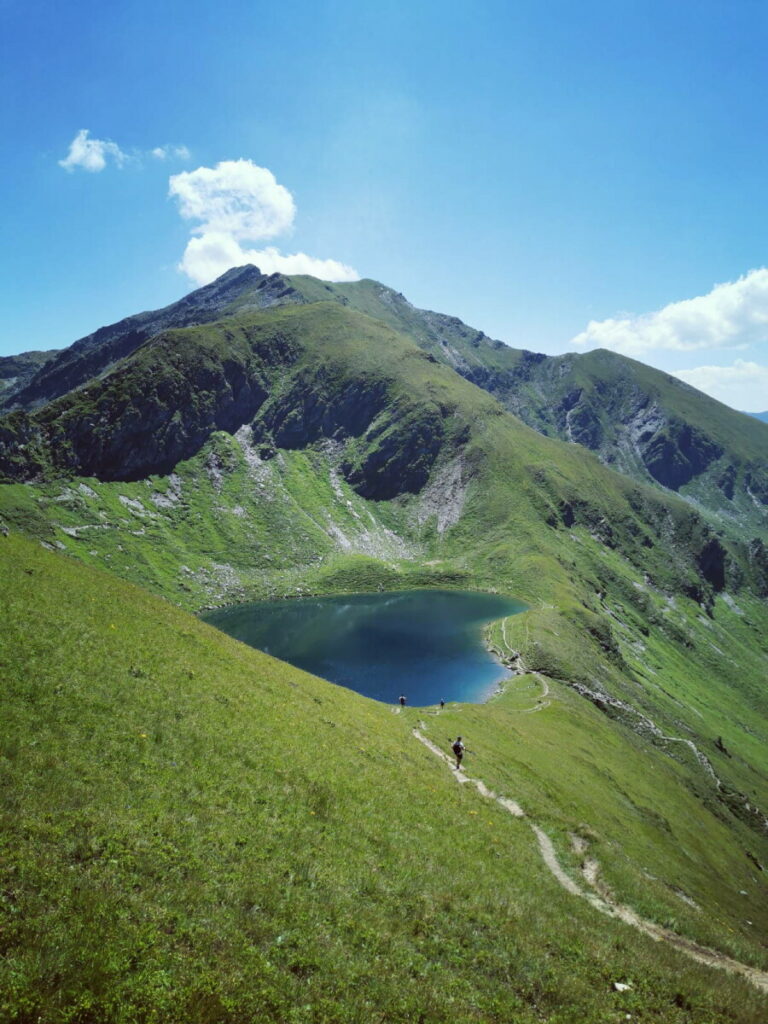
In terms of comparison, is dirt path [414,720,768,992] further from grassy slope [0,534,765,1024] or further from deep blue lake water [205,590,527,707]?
deep blue lake water [205,590,527,707]

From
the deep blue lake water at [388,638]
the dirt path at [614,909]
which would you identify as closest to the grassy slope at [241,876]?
the dirt path at [614,909]

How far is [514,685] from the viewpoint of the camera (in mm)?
95625

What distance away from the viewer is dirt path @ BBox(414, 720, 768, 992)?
21.4 meters

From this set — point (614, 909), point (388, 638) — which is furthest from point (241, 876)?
point (388, 638)

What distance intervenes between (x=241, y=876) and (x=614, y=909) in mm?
20501

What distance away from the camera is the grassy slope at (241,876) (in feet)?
36.6

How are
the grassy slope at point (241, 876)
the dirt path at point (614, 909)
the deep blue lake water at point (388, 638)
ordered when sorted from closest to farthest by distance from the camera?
the grassy slope at point (241, 876) < the dirt path at point (614, 909) < the deep blue lake water at point (388, 638)

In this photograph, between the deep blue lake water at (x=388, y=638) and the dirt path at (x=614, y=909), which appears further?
the deep blue lake water at (x=388, y=638)

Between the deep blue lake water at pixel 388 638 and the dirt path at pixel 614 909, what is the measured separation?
196 ft

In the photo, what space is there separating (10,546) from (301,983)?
107 ft

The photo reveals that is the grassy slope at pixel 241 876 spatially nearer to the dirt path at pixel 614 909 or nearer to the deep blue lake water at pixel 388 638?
the dirt path at pixel 614 909

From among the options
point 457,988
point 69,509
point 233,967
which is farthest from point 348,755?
point 69,509

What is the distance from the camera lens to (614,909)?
24.7m

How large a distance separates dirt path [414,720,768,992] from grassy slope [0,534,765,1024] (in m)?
1.83
